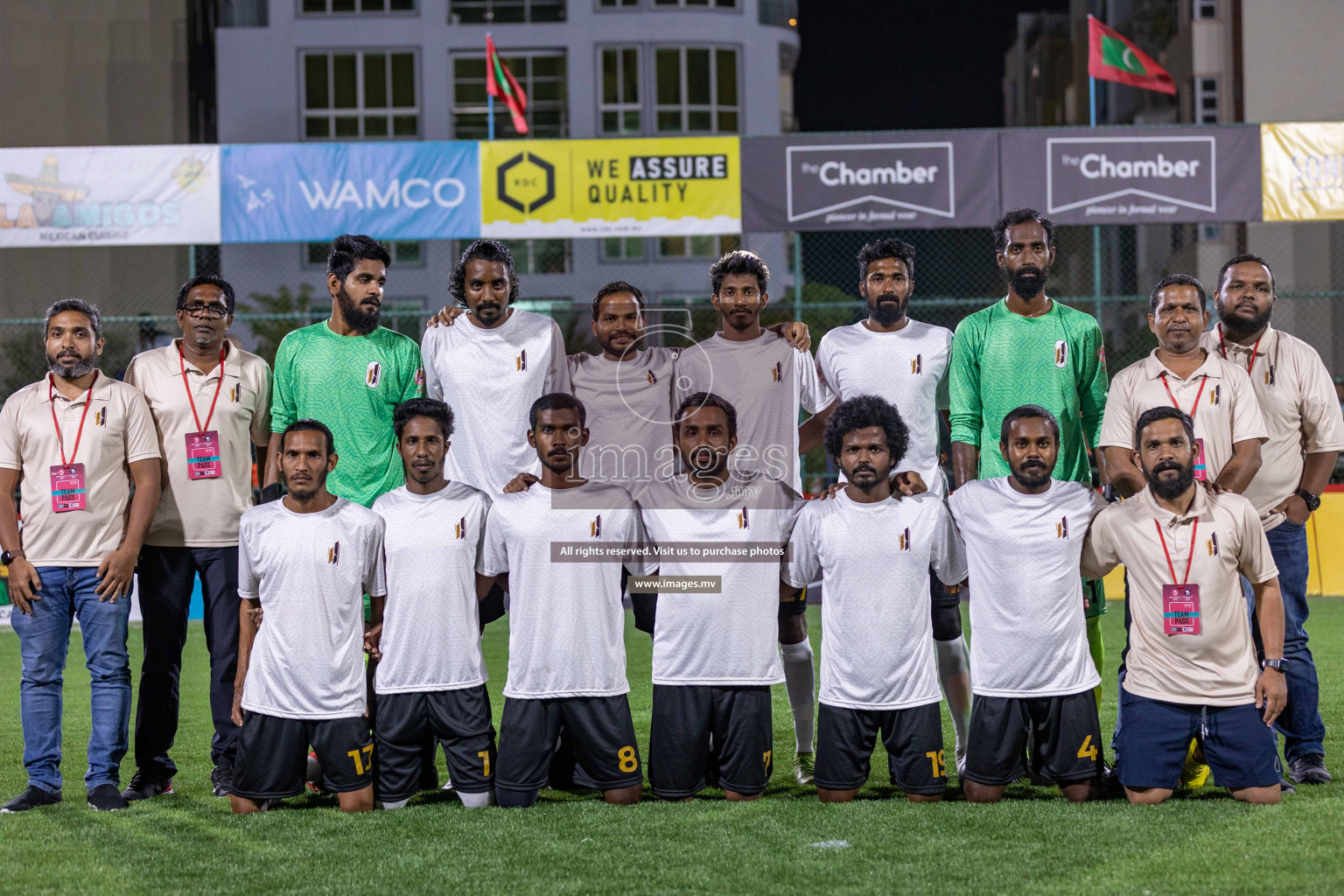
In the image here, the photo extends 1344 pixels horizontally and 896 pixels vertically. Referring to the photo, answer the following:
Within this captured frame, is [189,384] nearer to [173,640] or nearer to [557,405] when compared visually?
[173,640]

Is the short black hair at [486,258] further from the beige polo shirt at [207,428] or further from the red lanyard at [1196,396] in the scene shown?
the red lanyard at [1196,396]

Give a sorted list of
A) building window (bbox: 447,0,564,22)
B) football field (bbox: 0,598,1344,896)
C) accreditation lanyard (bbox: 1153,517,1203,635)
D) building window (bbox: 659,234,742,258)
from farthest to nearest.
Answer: building window (bbox: 447,0,564,22)
building window (bbox: 659,234,742,258)
accreditation lanyard (bbox: 1153,517,1203,635)
football field (bbox: 0,598,1344,896)

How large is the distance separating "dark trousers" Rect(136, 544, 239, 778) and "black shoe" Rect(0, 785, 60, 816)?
0.36 meters

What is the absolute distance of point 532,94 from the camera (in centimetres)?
3022

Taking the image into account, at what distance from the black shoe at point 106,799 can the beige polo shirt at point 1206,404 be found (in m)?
4.05

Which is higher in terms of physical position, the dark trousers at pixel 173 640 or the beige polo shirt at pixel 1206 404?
the beige polo shirt at pixel 1206 404

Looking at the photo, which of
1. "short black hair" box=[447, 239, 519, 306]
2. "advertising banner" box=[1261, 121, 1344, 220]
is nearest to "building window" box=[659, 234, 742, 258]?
"advertising banner" box=[1261, 121, 1344, 220]

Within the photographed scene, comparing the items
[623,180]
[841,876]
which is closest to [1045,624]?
[841,876]

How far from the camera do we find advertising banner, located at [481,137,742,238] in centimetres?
1362

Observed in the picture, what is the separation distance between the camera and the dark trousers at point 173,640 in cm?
547

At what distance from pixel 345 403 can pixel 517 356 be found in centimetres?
72

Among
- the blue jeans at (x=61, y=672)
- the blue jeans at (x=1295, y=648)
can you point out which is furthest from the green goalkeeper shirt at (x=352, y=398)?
the blue jeans at (x=1295, y=648)

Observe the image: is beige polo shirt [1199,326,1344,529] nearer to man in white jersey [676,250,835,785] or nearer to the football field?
the football field

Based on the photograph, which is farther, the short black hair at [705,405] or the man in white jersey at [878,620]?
the short black hair at [705,405]
